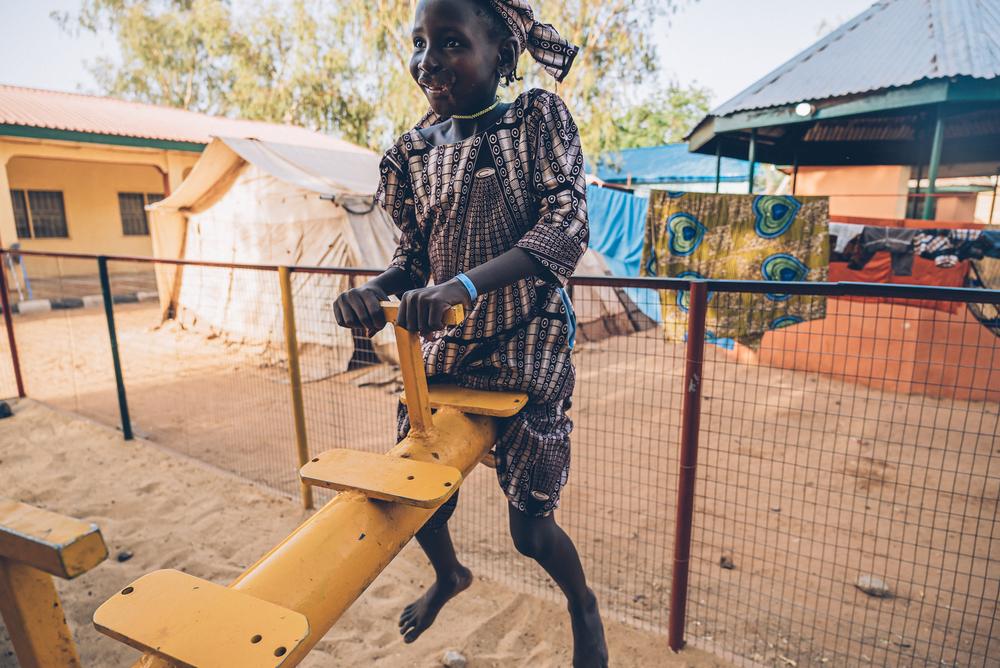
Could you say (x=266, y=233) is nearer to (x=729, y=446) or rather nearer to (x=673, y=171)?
(x=729, y=446)

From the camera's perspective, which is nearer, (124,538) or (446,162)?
(446,162)

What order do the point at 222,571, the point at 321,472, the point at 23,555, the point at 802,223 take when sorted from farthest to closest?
1. the point at 802,223
2. the point at 222,571
3. the point at 321,472
4. the point at 23,555

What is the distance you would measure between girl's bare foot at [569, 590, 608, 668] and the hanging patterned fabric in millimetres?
4109

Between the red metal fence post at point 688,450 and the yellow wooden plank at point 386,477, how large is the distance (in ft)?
4.24

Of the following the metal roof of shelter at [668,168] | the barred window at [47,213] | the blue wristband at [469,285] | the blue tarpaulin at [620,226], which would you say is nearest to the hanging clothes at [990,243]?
the blue tarpaulin at [620,226]

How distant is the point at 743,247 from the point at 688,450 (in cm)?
472

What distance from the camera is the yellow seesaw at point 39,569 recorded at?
2.15 feet

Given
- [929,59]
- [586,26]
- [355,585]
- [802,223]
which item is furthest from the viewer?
[586,26]

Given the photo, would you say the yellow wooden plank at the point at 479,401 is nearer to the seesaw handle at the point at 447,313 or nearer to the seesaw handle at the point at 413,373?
the seesaw handle at the point at 413,373

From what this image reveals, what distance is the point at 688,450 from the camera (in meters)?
2.29

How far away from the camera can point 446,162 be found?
58.5 inches

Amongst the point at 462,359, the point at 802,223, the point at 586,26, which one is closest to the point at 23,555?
the point at 462,359

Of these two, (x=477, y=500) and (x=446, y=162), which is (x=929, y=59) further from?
(x=446, y=162)

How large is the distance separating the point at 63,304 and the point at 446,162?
495 inches
